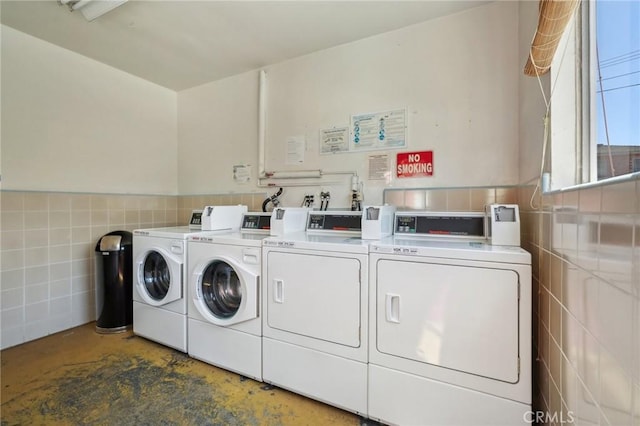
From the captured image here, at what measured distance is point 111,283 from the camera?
2.59 m

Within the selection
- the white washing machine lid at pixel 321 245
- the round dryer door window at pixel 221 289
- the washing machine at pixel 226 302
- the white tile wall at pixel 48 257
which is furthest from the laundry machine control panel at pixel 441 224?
the white tile wall at pixel 48 257

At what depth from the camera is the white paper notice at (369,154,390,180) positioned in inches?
93.0

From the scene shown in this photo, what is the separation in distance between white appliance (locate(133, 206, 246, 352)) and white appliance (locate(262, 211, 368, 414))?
78 cm

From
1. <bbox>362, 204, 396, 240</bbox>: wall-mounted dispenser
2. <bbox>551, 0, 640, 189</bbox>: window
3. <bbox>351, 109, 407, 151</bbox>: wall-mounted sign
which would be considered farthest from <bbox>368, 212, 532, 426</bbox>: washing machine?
<bbox>351, 109, 407, 151</bbox>: wall-mounted sign

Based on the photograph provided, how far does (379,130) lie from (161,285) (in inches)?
91.5

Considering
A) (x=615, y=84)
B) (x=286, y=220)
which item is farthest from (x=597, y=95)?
(x=286, y=220)

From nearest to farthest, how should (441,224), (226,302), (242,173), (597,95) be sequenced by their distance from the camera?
(597,95) → (441,224) → (226,302) → (242,173)

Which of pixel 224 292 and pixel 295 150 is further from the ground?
pixel 295 150

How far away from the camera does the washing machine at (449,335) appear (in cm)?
126

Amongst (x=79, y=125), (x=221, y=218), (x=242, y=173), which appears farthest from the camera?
(x=242, y=173)

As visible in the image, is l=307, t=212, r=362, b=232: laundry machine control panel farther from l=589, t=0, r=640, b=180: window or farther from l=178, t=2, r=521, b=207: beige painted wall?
l=589, t=0, r=640, b=180: window

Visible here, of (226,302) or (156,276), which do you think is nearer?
(226,302)

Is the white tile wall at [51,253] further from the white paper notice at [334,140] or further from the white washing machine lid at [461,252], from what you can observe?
the white washing machine lid at [461,252]

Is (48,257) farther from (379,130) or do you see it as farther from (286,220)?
(379,130)
